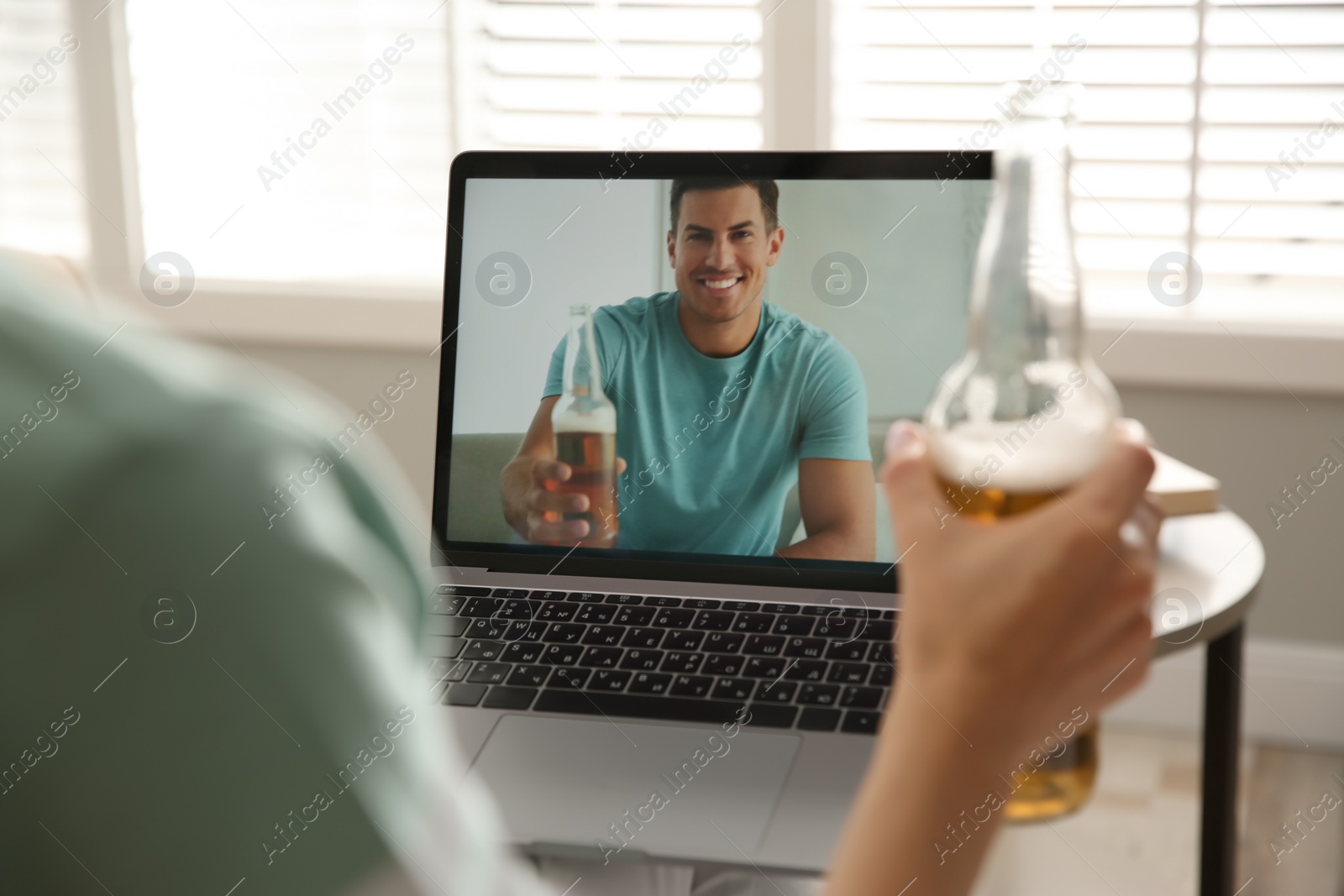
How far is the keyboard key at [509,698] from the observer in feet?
2.64

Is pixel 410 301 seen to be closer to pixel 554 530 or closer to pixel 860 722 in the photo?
pixel 554 530

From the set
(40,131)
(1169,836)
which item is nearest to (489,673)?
(1169,836)

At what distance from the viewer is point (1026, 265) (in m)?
0.46

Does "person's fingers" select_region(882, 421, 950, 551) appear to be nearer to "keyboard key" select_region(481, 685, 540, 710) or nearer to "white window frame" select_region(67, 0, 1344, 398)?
"keyboard key" select_region(481, 685, 540, 710)

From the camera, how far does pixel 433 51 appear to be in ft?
7.14

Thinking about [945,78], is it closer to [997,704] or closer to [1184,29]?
[1184,29]

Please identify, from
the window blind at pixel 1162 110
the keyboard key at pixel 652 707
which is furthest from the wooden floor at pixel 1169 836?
the keyboard key at pixel 652 707

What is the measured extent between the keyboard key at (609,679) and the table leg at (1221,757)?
55 cm

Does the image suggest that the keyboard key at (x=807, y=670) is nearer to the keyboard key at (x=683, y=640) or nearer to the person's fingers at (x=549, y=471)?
the keyboard key at (x=683, y=640)

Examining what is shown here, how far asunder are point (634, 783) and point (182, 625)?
22.0 inches

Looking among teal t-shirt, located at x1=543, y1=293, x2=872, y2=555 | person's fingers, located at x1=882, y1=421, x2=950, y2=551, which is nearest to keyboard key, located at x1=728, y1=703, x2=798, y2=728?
teal t-shirt, located at x1=543, y1=293, x2=872, y2=555

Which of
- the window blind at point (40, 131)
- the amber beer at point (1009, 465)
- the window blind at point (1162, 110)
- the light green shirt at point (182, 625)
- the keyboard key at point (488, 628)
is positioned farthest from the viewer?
the window blind at point (40, 131)

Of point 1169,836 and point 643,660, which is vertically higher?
point 643,660

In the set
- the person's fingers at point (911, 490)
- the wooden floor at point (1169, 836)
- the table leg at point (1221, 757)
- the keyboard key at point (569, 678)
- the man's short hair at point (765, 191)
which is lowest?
the wooden floor at point (1169, 836)
